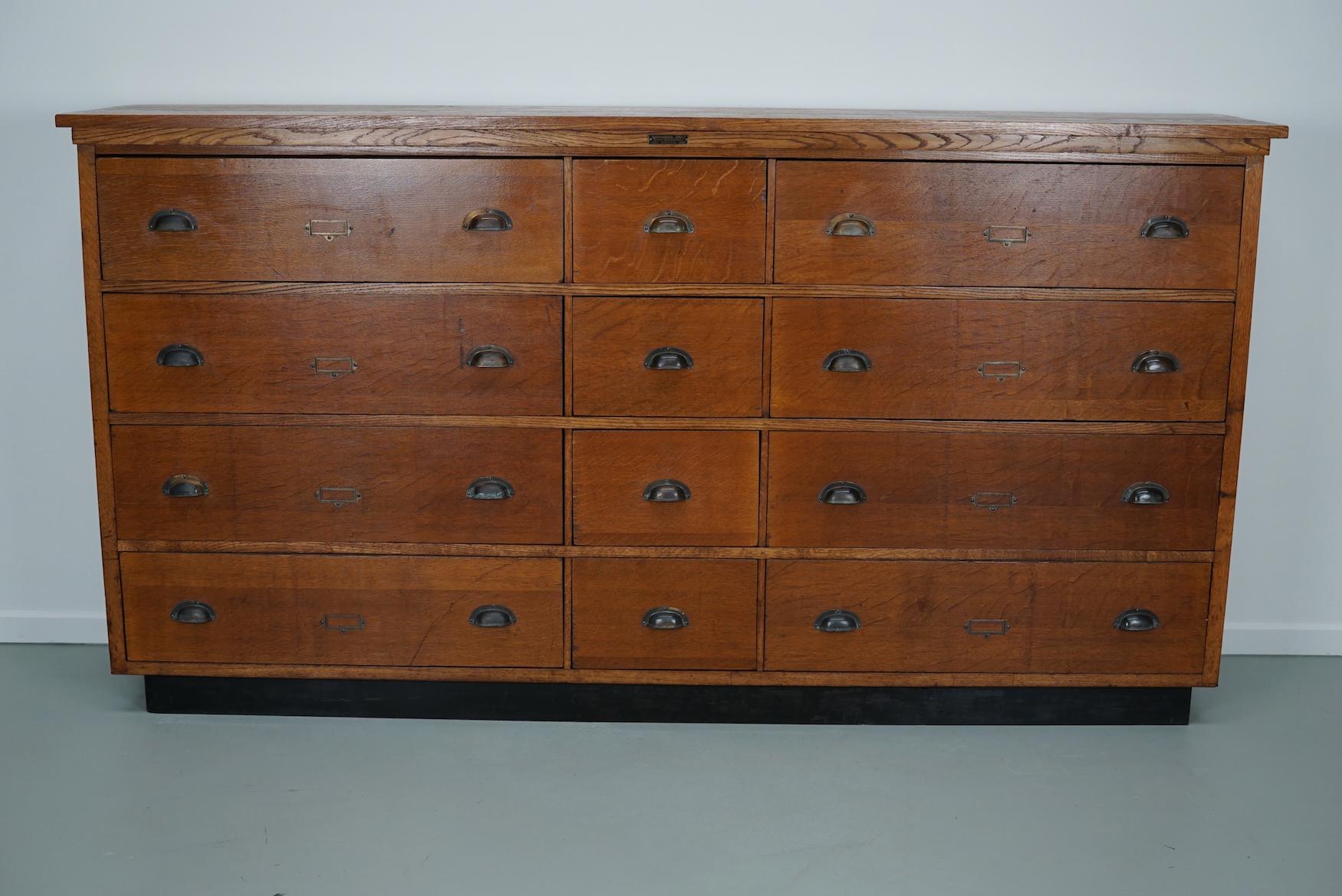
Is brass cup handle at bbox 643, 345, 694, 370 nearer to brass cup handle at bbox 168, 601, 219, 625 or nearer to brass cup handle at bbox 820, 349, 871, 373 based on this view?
brass cup handle at bbox 820, 349, 871, 373

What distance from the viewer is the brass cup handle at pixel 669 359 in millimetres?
2574

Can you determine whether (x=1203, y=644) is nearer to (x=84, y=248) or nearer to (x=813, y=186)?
(x=813, y=186)

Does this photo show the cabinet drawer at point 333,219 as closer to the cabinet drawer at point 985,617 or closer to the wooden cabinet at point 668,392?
the wooden cabinet at point 668,392

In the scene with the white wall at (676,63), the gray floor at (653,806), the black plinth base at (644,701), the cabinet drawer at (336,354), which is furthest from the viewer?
the white wall at (676,63)

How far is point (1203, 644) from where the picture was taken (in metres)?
2.71

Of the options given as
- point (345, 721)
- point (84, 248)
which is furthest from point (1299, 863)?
point (84, 248)

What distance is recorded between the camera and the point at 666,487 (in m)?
2.63

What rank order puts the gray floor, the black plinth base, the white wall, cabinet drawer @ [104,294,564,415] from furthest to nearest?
the white wall → the black plinth base → cabinet drawer @ [104,294,564,415] → the gray floor

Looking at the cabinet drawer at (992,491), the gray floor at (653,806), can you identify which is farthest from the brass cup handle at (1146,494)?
the gray floor at (653,806)

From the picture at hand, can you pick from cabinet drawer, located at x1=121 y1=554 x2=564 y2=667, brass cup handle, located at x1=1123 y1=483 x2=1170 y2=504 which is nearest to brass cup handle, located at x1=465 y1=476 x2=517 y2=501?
cabinet drawer, located at x1=121 y1=554 x2=564 y2=667

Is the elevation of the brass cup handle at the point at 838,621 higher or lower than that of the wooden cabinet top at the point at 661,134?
lower

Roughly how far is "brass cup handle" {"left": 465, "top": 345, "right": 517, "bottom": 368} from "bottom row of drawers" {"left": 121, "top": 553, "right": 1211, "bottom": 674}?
1.36 feet

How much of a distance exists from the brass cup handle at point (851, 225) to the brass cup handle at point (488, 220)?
0.63 metres

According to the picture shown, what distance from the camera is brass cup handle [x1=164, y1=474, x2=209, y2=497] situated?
2641mm
